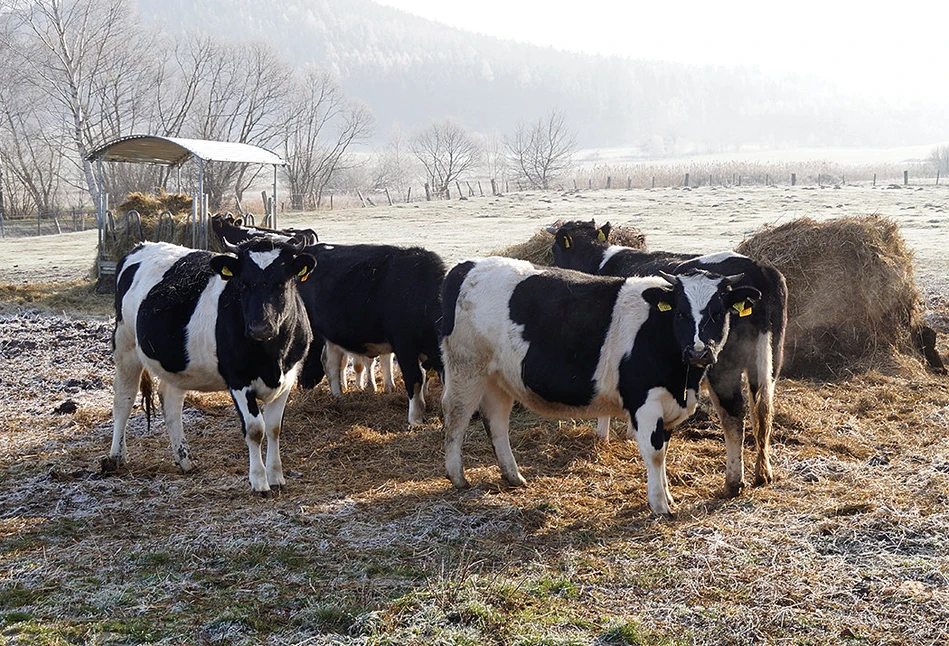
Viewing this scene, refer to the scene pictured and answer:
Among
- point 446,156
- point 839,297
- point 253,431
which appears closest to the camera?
point 253,431

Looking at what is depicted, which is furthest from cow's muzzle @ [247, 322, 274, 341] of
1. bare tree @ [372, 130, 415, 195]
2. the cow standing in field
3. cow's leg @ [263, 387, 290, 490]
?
bare tree @ [372, 130, 415, 195]

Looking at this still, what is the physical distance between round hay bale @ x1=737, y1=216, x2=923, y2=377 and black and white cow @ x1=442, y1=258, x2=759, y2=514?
508 centimetres

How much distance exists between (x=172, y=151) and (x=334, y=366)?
42.2 ft

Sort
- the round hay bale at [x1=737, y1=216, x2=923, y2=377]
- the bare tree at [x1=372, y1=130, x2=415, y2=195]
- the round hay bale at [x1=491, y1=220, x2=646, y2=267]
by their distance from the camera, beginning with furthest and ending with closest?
1. the bare tree at [x1=372, y1=130, x2=415, y2=195]
2. the round hay bale at [x1=491, y1=220, x2=646, y2=267]
3. the round hay bale at [x1=737, y1=216, x2=923, y2=377]

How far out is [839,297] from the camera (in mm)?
11602

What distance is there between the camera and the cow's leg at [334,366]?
10.9 m

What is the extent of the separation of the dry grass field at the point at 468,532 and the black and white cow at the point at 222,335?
456mm

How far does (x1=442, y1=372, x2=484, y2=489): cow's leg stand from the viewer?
24.6 ft

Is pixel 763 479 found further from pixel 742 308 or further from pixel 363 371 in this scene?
pixel 363 371

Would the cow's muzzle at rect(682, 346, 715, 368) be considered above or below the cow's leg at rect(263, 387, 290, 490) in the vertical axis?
above

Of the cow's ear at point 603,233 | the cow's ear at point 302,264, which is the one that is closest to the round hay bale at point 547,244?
the cow's ear at point 603,233

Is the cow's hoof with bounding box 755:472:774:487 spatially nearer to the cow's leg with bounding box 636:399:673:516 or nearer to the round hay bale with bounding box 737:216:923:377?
the cow's leg with bounding box 636:399:673:516

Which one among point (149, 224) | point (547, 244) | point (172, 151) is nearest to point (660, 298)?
point (547, 244)

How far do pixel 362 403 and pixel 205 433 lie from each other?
1847 millimetres
